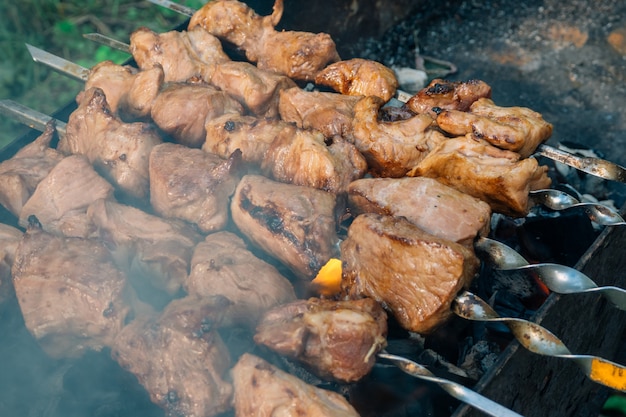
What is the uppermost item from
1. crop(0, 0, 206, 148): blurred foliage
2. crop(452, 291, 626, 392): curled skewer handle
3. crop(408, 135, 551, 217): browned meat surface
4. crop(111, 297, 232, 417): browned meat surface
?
crop(408, 135, 551, 217): browned meat surface

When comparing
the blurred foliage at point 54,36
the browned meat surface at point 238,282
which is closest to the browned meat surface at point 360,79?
the browned meat surface at point 238,282

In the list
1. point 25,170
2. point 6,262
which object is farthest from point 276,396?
point 25,170

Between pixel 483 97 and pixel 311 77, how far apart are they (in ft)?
3.98

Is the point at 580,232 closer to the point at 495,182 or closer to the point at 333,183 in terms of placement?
the point at 495,182

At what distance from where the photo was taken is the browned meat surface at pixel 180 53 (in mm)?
→ 4059

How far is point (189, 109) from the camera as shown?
357 centimetres

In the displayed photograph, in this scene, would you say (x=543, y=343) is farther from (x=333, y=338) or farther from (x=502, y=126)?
(x=502, y=126)

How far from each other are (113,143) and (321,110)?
1279mm

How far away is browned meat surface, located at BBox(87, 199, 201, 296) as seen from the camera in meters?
3.04

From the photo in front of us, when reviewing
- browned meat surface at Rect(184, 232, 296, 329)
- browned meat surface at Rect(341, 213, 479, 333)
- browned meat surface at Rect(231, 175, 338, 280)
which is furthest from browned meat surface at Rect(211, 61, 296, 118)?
browned meat surface at Rect(341, 213, 479, 333)

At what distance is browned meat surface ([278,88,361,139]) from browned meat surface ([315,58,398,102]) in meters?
0.18

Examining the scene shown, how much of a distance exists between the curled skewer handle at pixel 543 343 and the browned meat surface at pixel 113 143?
2.00 metres

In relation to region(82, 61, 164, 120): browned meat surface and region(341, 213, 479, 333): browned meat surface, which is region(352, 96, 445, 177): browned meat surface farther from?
Result: region(82, 61, 164, 120): browned meat surface

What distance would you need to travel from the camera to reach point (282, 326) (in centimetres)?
262
